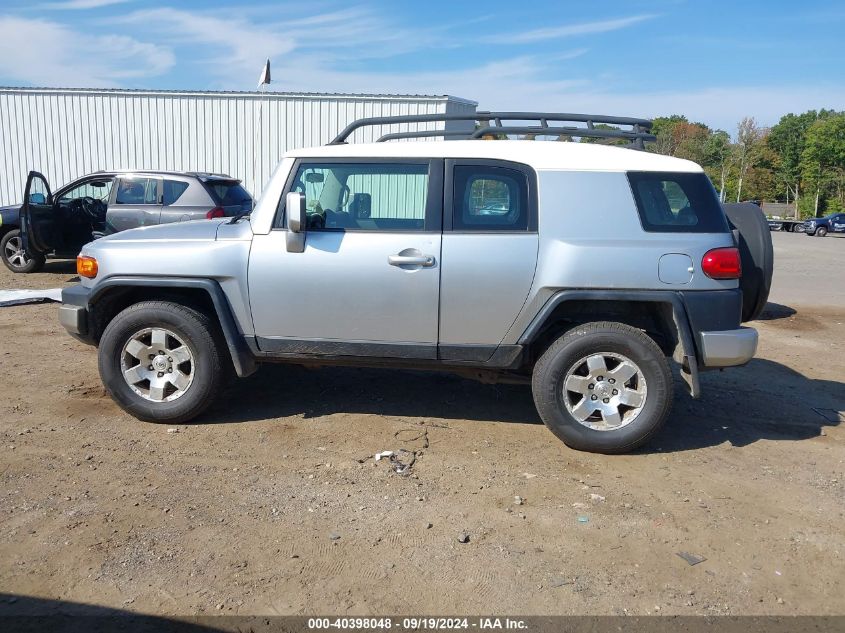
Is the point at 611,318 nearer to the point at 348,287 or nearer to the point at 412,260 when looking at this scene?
the point at 412,260

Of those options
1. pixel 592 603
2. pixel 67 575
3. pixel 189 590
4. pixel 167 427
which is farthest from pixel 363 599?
pixel 167 427

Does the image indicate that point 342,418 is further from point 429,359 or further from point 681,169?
point 681,169

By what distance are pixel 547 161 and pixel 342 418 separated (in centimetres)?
230

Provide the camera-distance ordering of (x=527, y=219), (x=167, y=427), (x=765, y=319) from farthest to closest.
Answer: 1. (x=765, y=319)
2. (x=167, y=427)
3. (x=527, y=219)

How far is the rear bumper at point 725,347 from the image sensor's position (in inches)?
180

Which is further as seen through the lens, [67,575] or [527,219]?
[527,219]

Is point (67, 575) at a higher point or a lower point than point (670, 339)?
lower

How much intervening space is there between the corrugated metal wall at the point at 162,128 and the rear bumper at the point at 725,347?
45.4ft

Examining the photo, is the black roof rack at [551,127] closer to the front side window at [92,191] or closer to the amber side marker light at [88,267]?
the amber side marker light at [88,267]

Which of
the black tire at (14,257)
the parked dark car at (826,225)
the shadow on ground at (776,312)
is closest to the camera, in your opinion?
the shadow on ground at (776,312)

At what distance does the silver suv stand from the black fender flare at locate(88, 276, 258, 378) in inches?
0.5

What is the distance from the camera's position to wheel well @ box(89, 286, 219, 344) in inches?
199

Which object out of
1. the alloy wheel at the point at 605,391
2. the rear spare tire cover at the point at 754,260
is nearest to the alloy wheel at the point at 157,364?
the alloy wheel at the point at 605,391

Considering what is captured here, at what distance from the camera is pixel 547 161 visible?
471 centimetres
